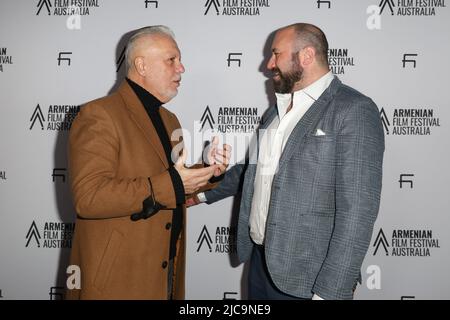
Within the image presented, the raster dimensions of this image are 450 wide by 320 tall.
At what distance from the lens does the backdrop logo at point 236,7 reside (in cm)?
308

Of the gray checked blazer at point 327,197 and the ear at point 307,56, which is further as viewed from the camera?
the ear at point 307,56

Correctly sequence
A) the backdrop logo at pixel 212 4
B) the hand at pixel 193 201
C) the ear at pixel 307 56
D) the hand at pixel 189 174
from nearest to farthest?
the hand at pixel 189 174, the ear at pixel 307 56, the hand at pixel 193 201, the backdrop logo at pixel 212 4

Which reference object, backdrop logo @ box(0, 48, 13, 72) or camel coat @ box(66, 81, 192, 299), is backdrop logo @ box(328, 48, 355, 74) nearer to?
camel coat @ box(66, 81, 192, 299)

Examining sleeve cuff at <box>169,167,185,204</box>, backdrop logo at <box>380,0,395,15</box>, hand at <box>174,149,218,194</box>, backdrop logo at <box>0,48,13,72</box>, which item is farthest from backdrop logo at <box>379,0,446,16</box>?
backdrop logo at <box>0,48,13,72</box>

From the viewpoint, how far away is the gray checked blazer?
181cm

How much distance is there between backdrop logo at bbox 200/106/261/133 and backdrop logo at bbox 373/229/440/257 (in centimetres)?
Result: 131

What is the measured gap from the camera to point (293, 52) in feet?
7.42

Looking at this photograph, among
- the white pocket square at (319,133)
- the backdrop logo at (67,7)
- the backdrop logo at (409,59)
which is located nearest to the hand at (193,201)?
the white pocket square at (319,133)

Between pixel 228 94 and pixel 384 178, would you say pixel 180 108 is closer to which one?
pixel 228 94

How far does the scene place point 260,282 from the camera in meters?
→ 2.28

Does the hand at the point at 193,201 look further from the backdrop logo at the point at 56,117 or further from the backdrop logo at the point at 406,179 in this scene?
the backdrop logo at the point at 406,179

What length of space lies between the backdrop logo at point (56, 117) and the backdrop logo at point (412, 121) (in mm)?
2447

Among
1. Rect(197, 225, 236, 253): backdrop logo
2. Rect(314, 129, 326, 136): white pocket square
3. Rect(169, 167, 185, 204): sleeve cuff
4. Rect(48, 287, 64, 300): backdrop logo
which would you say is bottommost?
Rect(48, 287, 64, 300): backdrop logo

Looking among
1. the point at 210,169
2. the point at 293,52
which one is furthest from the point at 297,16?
the point at 210,169
